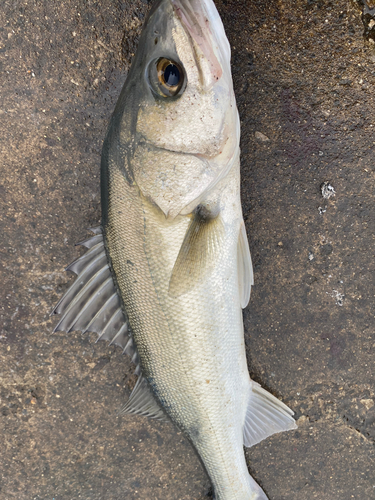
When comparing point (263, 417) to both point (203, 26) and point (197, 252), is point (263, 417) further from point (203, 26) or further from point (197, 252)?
point (203, 26)

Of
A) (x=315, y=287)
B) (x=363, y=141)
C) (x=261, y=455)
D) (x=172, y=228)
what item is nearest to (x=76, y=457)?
(x=261, y=455)

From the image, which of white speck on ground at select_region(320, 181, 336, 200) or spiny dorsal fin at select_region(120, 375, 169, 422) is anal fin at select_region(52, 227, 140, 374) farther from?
white speck on ground at select_region(320, 181, 336, 200)

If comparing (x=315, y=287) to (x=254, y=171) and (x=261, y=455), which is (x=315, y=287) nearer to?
(x=254, y=171)

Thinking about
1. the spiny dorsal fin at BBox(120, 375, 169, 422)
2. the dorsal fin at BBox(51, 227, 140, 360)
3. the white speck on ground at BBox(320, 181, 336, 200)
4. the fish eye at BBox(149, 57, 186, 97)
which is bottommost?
the spiny dorsal fin at BBox(120, 375, 169, 422)

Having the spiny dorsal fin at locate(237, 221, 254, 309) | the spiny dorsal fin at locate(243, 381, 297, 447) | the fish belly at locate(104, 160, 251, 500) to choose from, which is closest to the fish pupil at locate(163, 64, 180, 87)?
the fish belly at locate(104, 160, 251, 500)

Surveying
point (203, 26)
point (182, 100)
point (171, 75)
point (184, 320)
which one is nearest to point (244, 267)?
point (184, 320)

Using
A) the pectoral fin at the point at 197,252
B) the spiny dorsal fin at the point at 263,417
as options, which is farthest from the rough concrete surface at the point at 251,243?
the pectoral fin at the point at 197,252

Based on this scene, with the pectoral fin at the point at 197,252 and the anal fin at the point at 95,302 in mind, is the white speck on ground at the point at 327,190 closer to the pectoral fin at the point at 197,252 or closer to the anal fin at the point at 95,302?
the pectoral fin at the point at 197,252
